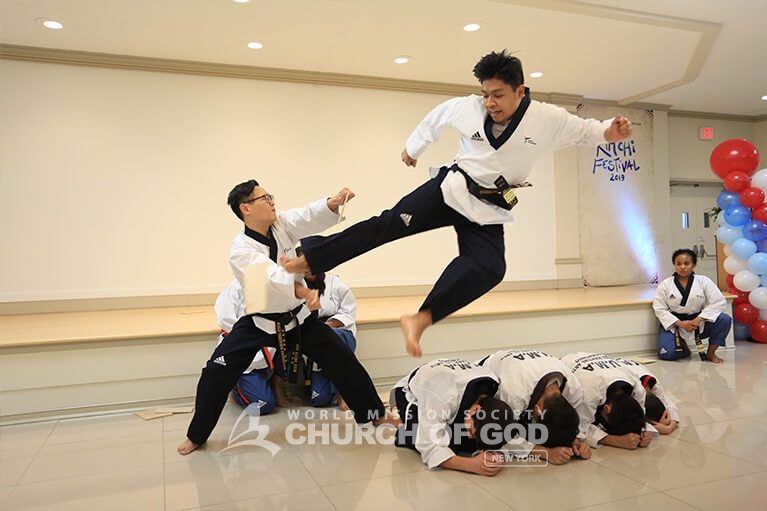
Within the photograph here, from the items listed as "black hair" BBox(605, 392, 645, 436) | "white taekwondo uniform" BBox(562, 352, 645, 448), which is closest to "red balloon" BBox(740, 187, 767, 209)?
"white taekwondo uniform" BBox(562, 352, 645, 448)

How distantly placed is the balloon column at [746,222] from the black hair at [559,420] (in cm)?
364

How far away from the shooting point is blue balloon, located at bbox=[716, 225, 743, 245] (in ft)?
17.3

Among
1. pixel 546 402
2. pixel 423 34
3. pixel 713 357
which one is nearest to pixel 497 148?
pixel 546 402

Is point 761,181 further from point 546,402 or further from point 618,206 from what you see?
point 546,402

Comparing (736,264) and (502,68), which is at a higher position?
(502,68)

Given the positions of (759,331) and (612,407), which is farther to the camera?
(759,331)

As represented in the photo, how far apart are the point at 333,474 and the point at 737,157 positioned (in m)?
4.58

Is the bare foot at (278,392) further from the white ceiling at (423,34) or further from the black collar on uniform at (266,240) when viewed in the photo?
the white ceiling at (423,34)

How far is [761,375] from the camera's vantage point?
13.4 feet

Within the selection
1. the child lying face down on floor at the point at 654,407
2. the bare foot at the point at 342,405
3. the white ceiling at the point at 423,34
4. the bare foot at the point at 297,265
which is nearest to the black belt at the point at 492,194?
the bare foot at the point at 297,265

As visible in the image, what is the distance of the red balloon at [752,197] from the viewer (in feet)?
16.5

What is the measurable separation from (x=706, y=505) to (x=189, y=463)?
200 cm

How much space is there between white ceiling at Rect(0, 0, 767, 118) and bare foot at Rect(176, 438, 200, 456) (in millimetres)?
3372

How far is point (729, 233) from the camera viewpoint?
532 cm
